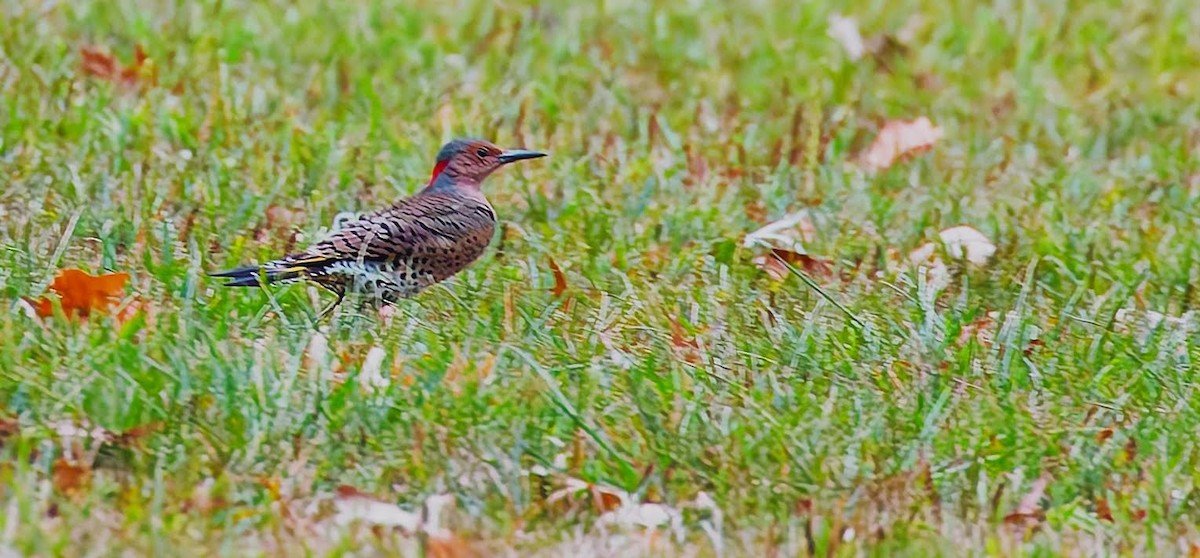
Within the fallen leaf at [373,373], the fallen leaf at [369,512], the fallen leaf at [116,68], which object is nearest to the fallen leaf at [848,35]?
the fallen leaf at [116,68]

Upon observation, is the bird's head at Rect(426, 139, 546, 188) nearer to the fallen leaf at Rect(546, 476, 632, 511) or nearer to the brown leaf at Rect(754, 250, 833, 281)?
the brown leaf at Rect(754, 250, 833, 281)

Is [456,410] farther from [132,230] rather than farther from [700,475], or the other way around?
Answer: [132,230]

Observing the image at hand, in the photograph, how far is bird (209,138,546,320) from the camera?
16.0 feet

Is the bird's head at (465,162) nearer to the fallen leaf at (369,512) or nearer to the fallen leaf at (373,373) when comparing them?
the fallen leaf at (373,373)

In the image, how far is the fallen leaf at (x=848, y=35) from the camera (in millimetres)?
8133

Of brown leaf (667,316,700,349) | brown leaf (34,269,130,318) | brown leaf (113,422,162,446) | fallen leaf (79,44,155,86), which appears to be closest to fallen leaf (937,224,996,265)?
brown leaf (667,316,700,349)

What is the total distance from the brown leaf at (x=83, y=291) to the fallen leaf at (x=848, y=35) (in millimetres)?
4088

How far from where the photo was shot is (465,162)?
5.66 meters

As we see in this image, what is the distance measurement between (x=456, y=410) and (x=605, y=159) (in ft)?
8.84

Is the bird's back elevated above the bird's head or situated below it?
below

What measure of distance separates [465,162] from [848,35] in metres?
3.06

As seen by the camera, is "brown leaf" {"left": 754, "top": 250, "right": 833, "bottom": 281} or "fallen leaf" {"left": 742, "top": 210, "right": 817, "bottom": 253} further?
"fallen leaf" {"left": 742, "top": 210, "right": 817, "bottom": 253}

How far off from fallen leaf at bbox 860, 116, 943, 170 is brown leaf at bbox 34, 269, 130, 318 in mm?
3078

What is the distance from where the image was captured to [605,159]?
6.71 m
